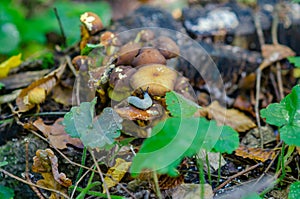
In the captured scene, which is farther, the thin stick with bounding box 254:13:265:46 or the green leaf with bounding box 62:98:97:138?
the thin stick with bounding box 254:13:265:46

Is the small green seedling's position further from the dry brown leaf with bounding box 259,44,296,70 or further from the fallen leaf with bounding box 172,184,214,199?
the dry brown leaf with bounding box 259,44,296,70

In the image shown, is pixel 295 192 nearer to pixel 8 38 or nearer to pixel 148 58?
pixel 148 58

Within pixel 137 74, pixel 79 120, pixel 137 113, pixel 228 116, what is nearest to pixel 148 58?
pixel 137 74

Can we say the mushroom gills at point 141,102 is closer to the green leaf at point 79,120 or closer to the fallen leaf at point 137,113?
the fallen leaf at point 137,113

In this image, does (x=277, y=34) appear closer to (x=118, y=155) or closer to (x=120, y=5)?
(x=118, y=155)

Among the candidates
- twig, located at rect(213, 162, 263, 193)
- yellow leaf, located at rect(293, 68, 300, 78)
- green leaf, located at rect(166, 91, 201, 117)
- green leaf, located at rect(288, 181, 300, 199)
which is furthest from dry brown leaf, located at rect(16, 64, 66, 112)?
yellow leaf, located at rect(293, 68, 300, 78)

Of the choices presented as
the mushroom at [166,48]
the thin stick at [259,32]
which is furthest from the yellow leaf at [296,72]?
the mushroom at [166,48]
